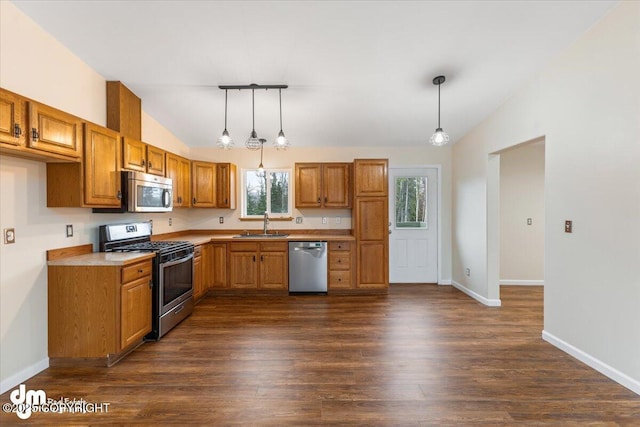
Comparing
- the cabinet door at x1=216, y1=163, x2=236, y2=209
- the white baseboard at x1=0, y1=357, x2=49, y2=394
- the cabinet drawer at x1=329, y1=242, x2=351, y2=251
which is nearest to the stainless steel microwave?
the cabinet door at x1=216, y1=163, x2=236, y2=209

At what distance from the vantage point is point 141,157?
11.2ft

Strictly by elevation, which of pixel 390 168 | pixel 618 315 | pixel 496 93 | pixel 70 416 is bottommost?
pixel 70 416

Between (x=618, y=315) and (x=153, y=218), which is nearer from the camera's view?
(x=618, y=315)

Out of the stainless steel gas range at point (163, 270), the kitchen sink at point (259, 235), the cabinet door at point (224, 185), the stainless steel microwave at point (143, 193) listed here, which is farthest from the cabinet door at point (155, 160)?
the kitchen sink at point (259, 235)

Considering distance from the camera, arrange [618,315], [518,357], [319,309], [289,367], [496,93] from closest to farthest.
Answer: [618,315] → [289,367] → [518,357] → [496,93] → [319,309]

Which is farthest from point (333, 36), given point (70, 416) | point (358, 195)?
point (70, 416)

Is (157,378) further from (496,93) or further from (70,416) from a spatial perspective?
(496,93)

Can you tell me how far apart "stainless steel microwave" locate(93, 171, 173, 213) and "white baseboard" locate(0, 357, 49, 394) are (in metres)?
1.42

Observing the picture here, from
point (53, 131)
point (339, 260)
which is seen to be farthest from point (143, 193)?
point (339, 260)

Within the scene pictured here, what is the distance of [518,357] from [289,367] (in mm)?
2034

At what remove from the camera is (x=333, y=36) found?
2.66 m

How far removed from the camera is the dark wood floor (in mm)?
1943

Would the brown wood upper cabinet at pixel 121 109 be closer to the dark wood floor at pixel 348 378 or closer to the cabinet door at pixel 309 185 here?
the dark wood floor at pixel 348 378

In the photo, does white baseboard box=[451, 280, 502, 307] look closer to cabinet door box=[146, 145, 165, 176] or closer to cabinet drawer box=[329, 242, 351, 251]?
cabinet drawer box=[329, 242, 351, 251]
